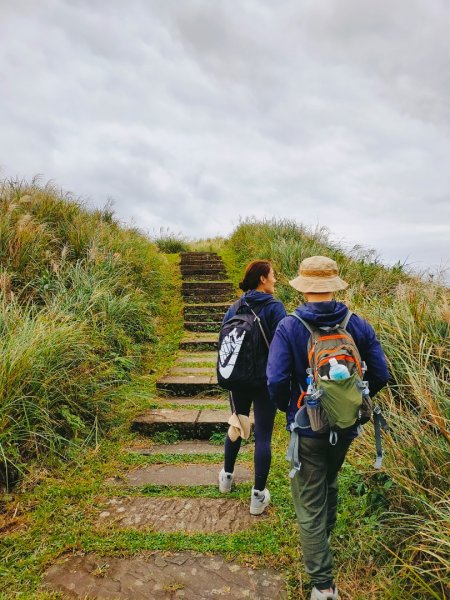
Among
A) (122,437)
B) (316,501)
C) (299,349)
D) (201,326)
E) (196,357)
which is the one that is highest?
(299,349)

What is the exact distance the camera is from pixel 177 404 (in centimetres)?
498

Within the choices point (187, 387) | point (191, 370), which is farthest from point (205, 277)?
point (187, 387)

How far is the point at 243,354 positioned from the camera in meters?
2.89

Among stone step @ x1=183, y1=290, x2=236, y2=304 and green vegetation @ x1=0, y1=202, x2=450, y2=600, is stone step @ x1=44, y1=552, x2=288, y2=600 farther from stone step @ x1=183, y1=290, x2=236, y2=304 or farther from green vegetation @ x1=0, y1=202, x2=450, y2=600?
stone step @ x1=183, y1=290, x2=236, y2=304

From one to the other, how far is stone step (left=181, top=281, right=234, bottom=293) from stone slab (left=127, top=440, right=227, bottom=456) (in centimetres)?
518

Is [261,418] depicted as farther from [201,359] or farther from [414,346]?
[201,359]

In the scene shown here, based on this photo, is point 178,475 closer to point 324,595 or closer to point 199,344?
point 324,595

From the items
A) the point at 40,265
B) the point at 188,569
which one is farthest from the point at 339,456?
the point at 40,265

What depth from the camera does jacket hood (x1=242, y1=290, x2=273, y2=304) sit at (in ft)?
9.88

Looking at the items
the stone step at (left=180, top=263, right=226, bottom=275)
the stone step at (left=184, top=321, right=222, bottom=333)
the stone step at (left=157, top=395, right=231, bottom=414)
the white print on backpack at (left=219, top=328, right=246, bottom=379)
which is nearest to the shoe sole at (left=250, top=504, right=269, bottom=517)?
the white print on backpack at (left=219, top=328, right=246, bottom=379)

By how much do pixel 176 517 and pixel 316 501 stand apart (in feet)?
4.19

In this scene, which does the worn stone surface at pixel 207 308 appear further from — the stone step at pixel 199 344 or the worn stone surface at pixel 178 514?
the worn stone surface at pixel 178 514

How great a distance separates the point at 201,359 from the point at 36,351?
9.80 feet

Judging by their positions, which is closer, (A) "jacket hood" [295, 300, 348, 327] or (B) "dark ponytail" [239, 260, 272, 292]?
(A) "jacket hood" [295, 300, 348, 327]
